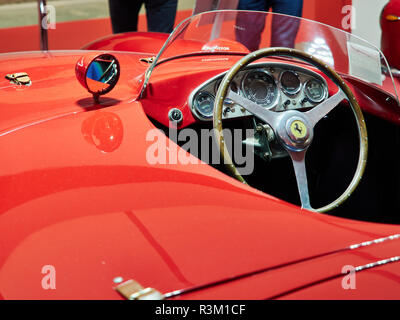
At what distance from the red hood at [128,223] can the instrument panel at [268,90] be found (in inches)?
13.2

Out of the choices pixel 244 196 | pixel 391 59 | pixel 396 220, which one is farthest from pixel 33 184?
pixel 391 59

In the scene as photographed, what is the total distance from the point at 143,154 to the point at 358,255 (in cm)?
54

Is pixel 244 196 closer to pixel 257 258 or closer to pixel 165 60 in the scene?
pixel 257 258

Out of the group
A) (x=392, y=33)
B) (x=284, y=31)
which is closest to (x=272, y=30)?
(x=284, y=31)

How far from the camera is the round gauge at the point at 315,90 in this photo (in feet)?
5.75

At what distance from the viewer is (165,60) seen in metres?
1.66

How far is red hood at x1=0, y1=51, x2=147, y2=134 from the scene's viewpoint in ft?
4.82

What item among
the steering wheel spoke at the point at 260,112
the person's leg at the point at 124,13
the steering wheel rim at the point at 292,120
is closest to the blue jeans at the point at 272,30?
the steering wheel rim at the point at 292,120

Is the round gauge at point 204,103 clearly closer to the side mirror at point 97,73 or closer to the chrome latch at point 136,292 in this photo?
the side mirror at point 97,73

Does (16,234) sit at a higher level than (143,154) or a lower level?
lower

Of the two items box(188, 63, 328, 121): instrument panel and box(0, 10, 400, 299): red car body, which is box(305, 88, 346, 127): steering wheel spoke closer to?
box(188, 63, 328, 121): instrument panel

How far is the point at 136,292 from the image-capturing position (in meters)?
0.90

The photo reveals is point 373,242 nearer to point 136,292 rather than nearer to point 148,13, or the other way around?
point 136,292

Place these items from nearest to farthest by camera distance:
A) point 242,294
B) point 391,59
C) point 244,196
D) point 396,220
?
point 242,294, point 244,196, point 396,220, point 391,59
